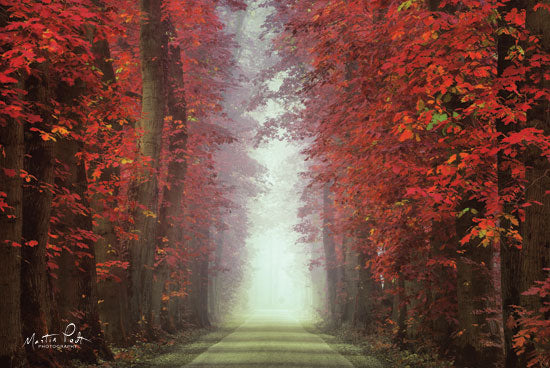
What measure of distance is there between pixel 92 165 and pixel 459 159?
921 cm

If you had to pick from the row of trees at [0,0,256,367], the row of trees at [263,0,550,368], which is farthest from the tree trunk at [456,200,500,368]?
the row of trees at [0,0,256,367]

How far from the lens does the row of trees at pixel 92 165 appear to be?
351 inches

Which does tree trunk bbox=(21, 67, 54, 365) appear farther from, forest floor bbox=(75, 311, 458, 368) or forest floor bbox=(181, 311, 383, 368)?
forest floor bbox=(181, 311, 383, 368)

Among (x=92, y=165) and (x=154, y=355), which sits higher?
(x=92, y=165)

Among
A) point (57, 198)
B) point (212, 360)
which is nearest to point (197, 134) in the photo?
point (212, 360)

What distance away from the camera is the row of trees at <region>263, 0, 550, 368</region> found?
8.63 metres

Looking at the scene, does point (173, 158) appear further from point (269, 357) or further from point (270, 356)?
point (269, 357)

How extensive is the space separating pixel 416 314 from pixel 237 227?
130ft

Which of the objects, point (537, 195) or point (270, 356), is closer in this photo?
point (537, 195)

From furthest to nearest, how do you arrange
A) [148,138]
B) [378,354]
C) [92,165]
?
[148,138] → [378,354] → [92,165]

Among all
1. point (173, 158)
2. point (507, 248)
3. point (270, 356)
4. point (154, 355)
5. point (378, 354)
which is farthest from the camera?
point (173, 158)

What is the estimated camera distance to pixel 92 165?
15.6 meters

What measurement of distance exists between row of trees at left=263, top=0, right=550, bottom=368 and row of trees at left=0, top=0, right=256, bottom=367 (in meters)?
5.28
